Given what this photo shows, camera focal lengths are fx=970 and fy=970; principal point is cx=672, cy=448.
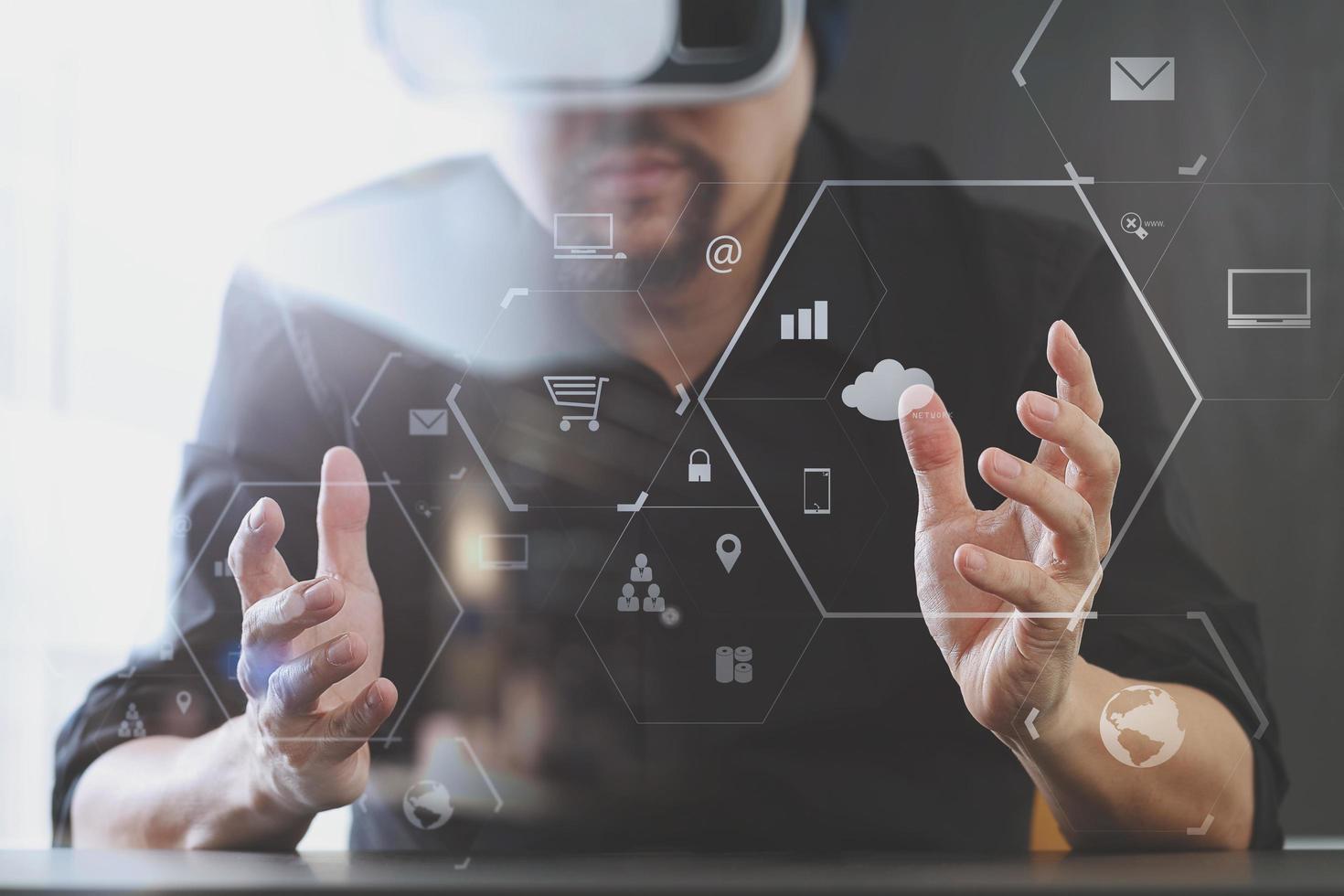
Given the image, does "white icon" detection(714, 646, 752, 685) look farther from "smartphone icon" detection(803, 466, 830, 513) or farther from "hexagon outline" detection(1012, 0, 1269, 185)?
"hexagon outline" detection(1012, 0, 1269, 185)

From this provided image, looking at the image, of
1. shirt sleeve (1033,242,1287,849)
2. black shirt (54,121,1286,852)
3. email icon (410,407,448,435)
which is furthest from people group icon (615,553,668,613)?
shirt sleeve (1033,242,1287,849)

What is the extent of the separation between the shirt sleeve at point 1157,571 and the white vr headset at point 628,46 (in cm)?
23

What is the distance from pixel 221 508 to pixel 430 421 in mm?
138

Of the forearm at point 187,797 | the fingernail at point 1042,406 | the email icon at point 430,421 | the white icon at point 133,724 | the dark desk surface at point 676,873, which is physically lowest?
the dark desk surface at point 676,873

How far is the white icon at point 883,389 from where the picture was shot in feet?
1.87

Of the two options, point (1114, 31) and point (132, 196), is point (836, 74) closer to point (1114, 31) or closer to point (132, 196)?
point (1114, 31)

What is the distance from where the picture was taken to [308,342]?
0.58m

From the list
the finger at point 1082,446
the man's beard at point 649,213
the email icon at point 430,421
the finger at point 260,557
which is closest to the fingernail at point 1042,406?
the finger at point 1082,446

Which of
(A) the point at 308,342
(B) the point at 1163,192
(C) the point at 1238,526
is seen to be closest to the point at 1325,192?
(B) the point at 1163,192

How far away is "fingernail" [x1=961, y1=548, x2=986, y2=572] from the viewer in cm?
54

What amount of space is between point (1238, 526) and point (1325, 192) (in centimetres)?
20

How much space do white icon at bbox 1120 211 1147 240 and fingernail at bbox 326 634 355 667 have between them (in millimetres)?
512

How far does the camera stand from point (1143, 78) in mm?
568

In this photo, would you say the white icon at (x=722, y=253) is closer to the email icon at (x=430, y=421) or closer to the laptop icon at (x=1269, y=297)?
the email icon at (x=430, y=421)
